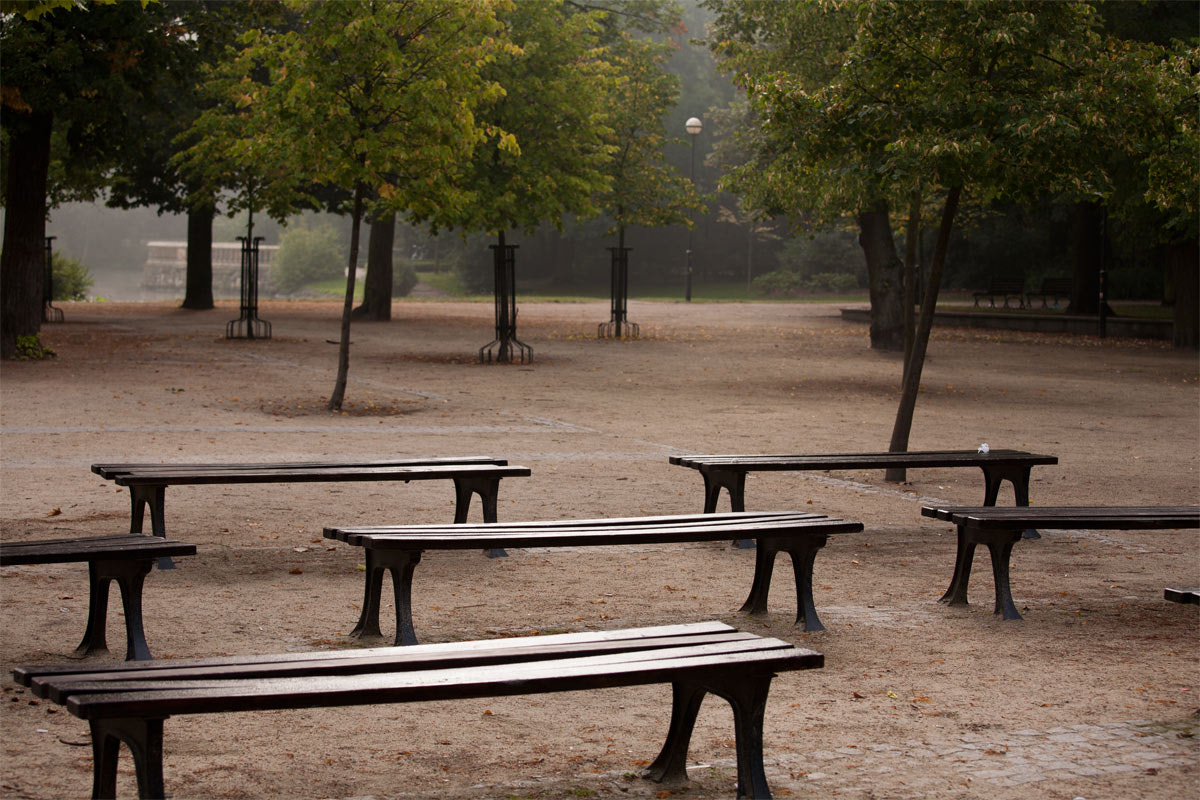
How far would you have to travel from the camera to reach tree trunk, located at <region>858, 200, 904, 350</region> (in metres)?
23.8

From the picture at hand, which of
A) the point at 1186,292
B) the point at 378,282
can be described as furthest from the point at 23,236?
the point at 1186,292

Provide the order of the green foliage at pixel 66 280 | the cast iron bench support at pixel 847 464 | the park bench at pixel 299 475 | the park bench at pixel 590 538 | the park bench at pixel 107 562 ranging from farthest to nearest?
the green foliage at pixel 66 280
the cast iron bench support at pixel 847 464
the park bench at pixel 299 475
the park bench at pixel 590 538
the park bench at pixel 107 562

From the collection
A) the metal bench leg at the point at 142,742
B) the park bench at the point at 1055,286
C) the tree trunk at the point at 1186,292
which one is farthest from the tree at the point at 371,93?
the park bench at the point at 1055,286

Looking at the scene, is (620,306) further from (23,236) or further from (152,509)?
(152,509)

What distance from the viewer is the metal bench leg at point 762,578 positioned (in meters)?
6.00

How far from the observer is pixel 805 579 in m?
5.86

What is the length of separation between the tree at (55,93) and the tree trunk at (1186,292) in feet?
60.4

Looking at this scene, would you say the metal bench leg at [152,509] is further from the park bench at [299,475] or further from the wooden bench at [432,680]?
the wooden bench at [432,680]

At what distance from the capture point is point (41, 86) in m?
17.8

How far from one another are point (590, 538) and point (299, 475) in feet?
6.50

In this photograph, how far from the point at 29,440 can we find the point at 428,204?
5.29 m

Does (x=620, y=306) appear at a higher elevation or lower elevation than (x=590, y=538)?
higher

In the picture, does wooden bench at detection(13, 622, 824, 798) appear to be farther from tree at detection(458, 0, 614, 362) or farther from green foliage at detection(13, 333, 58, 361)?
green foliage at detection(13, 333, 58, 361)

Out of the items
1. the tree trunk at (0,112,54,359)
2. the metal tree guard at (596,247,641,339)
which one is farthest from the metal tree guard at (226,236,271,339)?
the metal tree guard at (596,247,641,339)
